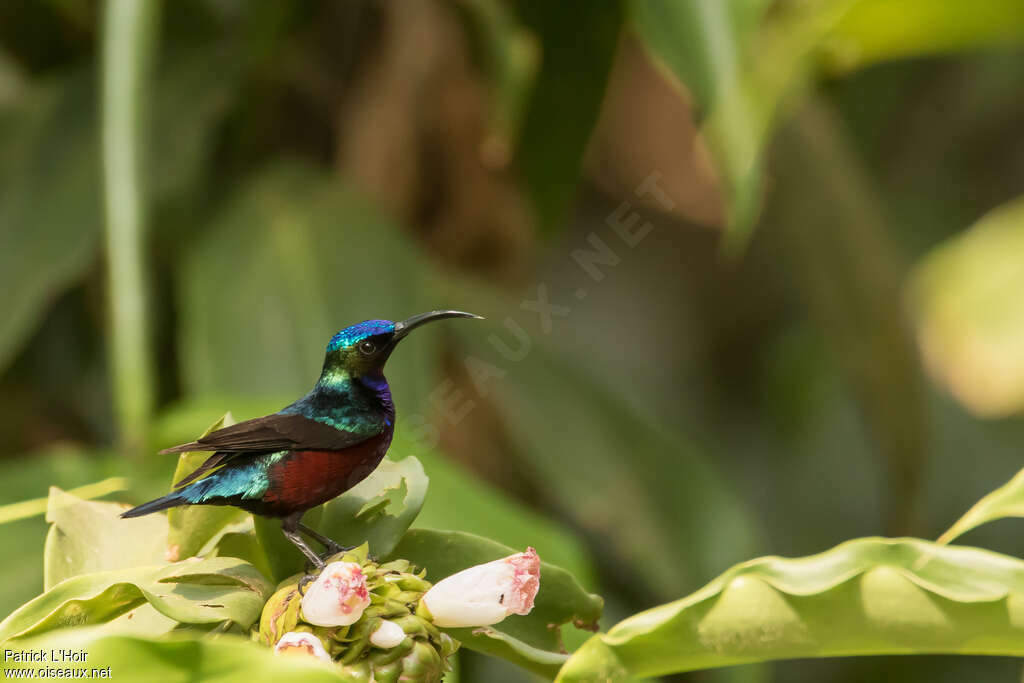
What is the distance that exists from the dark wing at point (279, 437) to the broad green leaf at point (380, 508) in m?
0.02

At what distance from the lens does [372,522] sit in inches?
8.2

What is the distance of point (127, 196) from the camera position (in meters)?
0.50

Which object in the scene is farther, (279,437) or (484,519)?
(484,519)

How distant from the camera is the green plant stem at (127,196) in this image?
0.48m

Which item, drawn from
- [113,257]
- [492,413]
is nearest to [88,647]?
[113,257]

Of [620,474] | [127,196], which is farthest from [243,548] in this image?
[620,474]

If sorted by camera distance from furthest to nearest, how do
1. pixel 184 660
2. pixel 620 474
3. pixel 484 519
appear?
pixel 620 474, pixel 484 519, pixel 184 660

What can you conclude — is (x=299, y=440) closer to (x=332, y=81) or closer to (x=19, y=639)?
(x=19, y=639)

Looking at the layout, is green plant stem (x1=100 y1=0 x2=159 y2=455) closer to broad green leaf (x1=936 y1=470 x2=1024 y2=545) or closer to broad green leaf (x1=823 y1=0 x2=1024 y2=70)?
broad green leaf (x1=936 y1=470 x2=1024 y2=545)

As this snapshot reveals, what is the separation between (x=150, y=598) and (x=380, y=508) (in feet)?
0.17

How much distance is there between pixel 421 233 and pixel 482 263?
0.21 ft

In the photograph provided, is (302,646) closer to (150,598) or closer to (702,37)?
(150,598)

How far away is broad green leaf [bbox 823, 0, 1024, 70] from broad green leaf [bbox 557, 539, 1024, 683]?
2.27 feet

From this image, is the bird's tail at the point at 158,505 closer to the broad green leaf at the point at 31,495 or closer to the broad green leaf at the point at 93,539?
the broad green leaf at the point at 93,539
